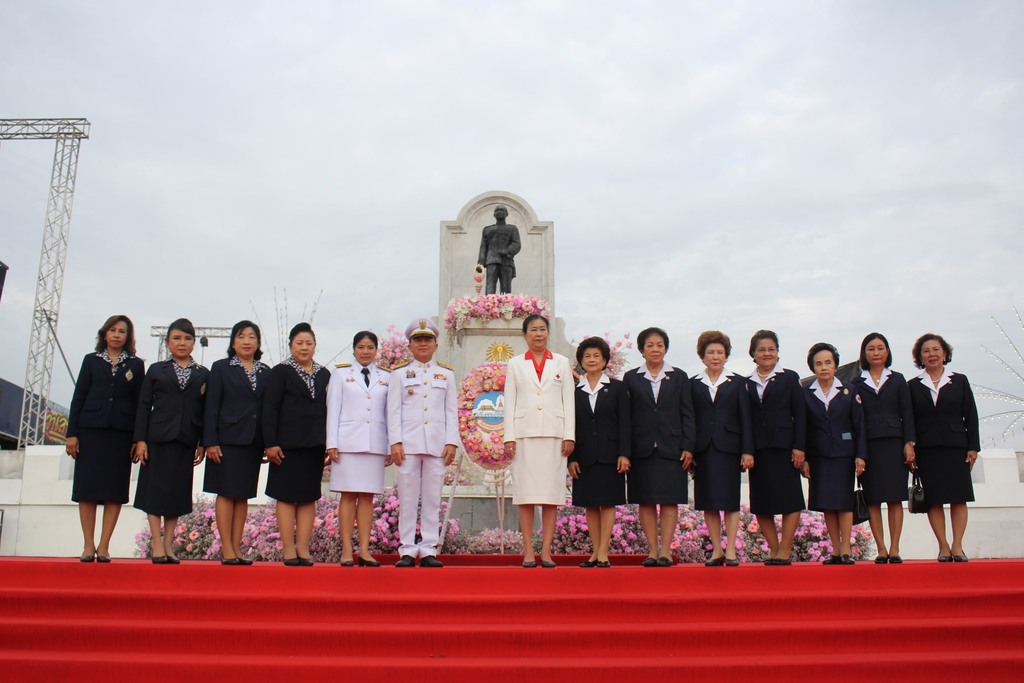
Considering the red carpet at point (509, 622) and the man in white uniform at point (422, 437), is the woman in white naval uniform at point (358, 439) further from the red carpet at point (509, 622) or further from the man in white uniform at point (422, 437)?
the red carpet at point (509, 622)

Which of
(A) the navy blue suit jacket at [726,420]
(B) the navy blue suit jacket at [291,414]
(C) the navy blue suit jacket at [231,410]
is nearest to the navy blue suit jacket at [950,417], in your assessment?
(A) the navy blue suit jacket at [726,420]

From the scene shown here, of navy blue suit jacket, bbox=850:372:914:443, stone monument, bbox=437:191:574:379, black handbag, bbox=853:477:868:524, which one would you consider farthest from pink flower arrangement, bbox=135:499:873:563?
stone monument, bbox=437:191:574:379

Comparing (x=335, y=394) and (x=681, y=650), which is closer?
(x=681, y=650)

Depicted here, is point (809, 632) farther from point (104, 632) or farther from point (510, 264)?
point (510, 264)

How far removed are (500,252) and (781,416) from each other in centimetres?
910

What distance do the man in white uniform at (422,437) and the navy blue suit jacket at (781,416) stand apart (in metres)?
2.26

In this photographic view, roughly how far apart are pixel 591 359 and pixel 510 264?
8.87 meters

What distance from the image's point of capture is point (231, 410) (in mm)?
5977

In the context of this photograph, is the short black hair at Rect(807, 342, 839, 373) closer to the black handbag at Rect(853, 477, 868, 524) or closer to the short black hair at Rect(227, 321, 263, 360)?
the black handbag at Rect(853, 477, 868, 524)

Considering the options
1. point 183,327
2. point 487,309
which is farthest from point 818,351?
point 487,309

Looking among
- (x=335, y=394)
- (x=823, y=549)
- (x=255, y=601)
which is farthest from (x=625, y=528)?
(x=255, y=601)

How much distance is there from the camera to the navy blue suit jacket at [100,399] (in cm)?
598

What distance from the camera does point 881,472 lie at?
633cm

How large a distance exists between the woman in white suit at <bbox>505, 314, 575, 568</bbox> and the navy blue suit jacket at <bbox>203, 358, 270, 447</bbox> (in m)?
1.80
